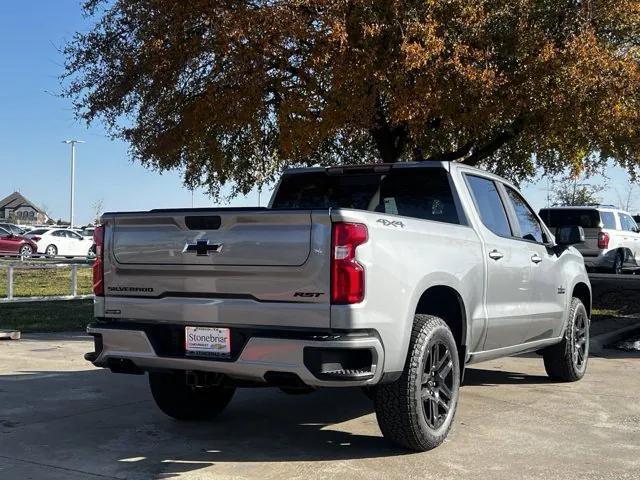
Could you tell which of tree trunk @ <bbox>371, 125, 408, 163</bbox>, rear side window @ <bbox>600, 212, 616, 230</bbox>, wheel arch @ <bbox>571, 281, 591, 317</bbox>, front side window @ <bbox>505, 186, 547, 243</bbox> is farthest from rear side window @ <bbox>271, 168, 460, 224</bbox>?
rear side window @ <bbox>600, 212, 616, 230</bbox>

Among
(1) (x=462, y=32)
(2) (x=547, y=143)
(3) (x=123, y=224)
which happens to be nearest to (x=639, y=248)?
(2) (x=547, y=143)

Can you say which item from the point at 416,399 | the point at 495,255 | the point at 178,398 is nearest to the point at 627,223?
the point at 495,255

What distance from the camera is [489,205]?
666 centimetres

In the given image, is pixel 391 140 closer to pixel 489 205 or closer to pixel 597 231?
pixel 489 205

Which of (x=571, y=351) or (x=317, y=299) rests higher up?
(x=317, y=299)

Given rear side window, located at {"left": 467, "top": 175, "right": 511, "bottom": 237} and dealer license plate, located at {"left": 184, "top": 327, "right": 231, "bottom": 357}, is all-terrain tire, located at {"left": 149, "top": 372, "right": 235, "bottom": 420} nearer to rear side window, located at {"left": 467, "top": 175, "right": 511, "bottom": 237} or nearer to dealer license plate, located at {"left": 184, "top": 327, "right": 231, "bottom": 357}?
dealer license plate, located at {"left": 184, "top": 327, "right": 231, "bottom": 357}

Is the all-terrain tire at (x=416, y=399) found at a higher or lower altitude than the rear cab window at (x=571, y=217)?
lower

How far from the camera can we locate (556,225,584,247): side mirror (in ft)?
24.6

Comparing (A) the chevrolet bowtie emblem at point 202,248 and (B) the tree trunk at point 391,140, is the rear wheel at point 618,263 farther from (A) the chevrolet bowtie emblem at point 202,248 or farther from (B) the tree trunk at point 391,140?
(A) the chevrolet bowtie emblem at point 202,248

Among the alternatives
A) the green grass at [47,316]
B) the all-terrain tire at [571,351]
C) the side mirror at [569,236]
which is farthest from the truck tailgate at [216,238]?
the green grass at [47,316]

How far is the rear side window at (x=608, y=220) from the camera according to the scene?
18.8m

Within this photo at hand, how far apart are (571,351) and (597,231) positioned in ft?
38.0

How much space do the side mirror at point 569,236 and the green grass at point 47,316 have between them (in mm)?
7883

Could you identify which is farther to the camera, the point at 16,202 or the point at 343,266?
the point at 16,202
